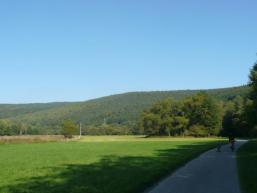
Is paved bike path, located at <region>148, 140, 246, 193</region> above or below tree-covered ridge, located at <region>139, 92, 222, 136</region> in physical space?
below

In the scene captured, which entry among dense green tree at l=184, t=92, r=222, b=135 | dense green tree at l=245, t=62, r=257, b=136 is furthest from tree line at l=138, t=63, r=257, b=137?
dense green tree at l=245, t=62, r=257, b=136

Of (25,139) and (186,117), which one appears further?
(186,117)

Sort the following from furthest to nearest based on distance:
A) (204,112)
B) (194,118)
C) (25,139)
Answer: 1. (194,118)
2. (204,112)
3. (25,139)

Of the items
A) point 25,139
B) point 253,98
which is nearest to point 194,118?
point 25,139

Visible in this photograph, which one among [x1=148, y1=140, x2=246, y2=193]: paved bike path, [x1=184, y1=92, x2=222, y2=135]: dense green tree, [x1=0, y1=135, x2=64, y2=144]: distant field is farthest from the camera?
[x1=184, y1=92, x2=222, y2=135]: dense green tree

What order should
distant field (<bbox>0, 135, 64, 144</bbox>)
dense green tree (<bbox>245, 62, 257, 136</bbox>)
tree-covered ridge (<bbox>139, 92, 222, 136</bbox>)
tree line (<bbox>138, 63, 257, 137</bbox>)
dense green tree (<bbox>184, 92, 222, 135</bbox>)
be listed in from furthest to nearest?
1. tree-covered ridge (<bbox>139, 92, 222, 136</bbox>)
2. dense green tree (<bbox>184, 92, 222, 135</bbox>)
3. tree line (<bbox>138, 63, 257, 137</bbox>)
4. distant field (<bbox>0, 135, 64, 144</bbox>)
5. dense green tree (<bbox>245, 62, 257, 136</bbox>)

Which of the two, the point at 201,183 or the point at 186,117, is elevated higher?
the point at 186,117

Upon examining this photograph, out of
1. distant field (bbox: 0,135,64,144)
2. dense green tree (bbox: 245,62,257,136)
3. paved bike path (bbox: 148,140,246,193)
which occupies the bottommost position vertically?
paved bike path (bbox: 148,140,246,193)

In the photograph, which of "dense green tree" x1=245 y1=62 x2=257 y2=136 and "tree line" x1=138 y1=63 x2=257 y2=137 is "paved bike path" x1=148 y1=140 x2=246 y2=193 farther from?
"tree line" x1=138 y1=63 x2=257 y2=137

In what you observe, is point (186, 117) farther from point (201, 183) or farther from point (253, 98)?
point (201, 183)

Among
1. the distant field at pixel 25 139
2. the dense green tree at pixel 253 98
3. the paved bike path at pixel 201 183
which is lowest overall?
the paved bike path at pixel 201 183

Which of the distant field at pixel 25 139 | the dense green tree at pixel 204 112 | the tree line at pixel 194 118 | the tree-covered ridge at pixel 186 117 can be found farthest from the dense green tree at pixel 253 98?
the tree-covered ridge at pixel 186 117

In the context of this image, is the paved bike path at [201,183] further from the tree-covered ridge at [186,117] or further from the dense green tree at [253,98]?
the tree-covered ridge at [186,117]

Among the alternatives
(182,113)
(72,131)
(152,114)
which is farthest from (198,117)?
(72,131)
